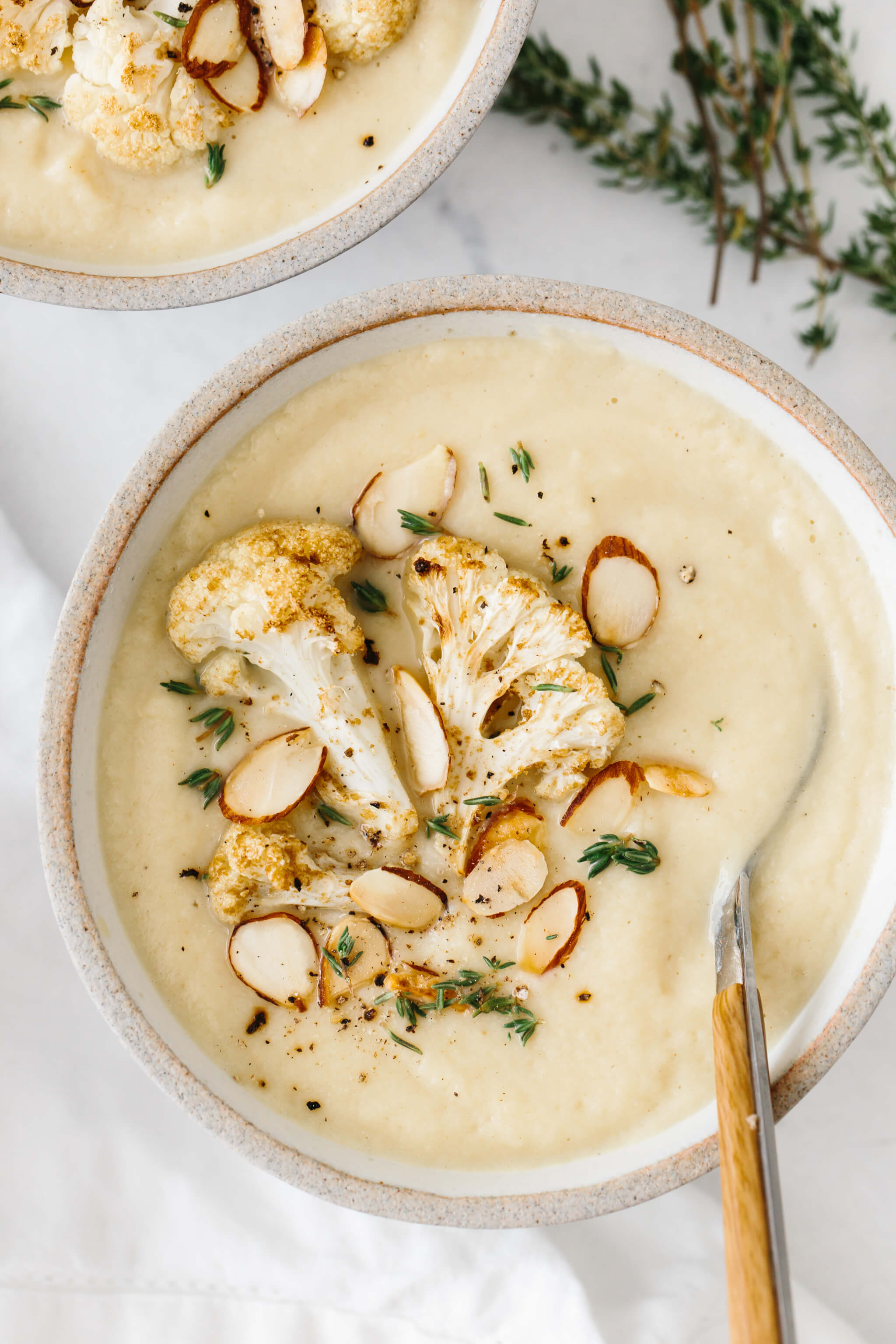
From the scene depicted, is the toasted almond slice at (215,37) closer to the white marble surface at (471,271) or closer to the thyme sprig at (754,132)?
the white marble surface at (471,271)

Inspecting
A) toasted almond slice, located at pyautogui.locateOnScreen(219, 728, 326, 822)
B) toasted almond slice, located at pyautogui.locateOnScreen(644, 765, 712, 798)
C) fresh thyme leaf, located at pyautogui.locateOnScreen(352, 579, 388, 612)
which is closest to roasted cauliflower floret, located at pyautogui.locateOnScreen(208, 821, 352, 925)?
toasted almond slice, located at pyautogui.locateOnScreen(219, 728, 326, 822)

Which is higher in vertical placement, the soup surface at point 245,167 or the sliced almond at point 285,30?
the sliced almond at point 285,30

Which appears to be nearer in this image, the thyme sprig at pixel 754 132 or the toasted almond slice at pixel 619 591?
the toasted almond slice at pixel 619 591

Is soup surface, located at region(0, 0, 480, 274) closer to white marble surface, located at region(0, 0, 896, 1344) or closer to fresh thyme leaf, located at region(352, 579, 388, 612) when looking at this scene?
white marble surface, located at region(0, 0, 896, 1344)

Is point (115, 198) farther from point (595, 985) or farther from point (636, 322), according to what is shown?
point (595, 985)

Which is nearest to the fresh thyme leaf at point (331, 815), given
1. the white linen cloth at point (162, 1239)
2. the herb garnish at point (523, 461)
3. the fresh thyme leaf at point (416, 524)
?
the fresh thyme leaf at point (416, 524)

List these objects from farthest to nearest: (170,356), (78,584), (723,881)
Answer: (170,356) < (723,881) < (78,584)

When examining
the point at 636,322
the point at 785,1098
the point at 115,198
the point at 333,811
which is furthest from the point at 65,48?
the point at 785,1098

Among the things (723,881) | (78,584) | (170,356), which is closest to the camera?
(78,584)

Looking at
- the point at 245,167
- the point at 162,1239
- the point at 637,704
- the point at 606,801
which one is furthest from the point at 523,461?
the point at 162,1239
